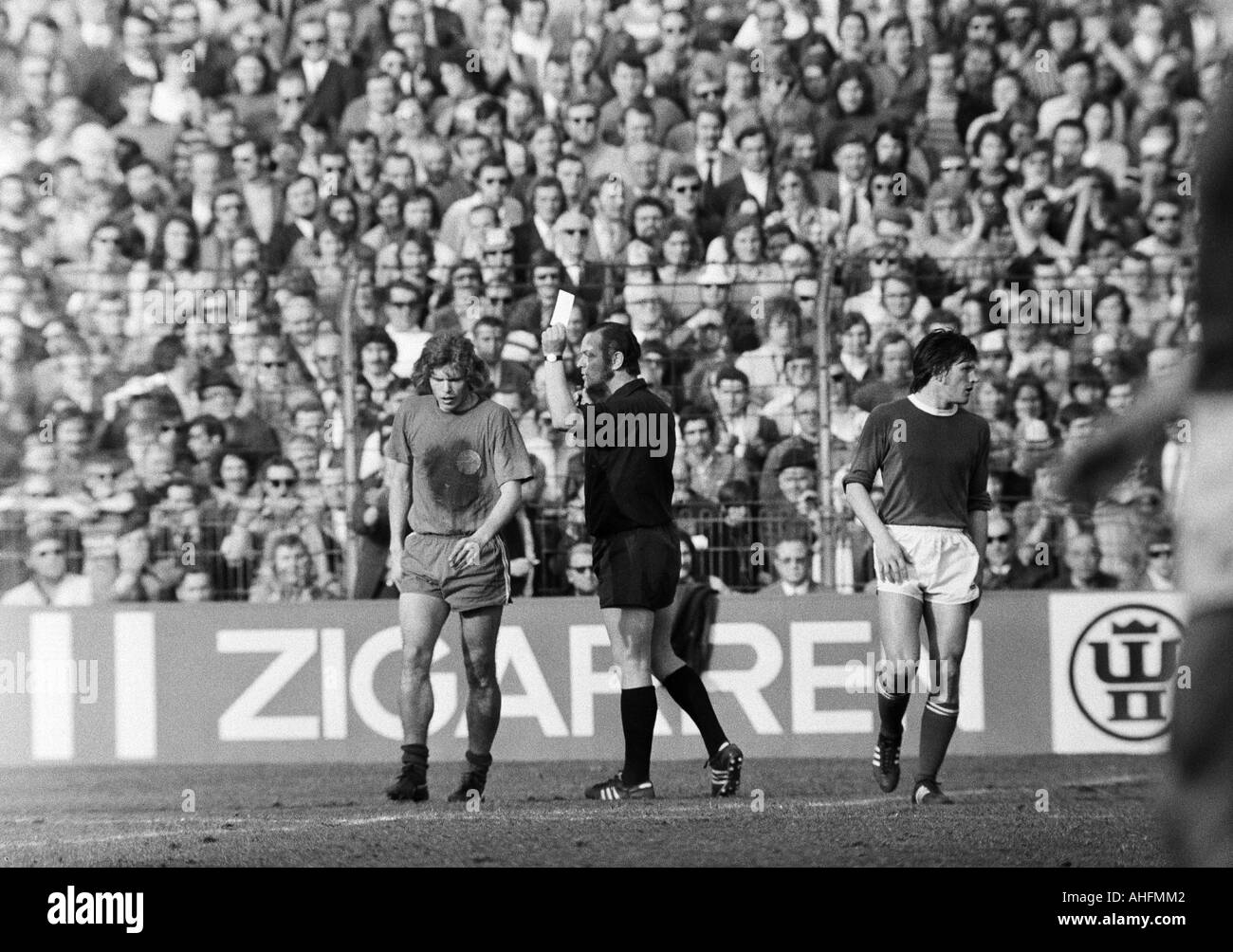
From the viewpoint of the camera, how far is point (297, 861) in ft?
20.9

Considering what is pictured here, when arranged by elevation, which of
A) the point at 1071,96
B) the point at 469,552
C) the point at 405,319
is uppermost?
the point at 1071,96

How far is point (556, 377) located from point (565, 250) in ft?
8.62

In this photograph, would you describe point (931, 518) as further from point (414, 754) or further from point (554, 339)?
point (414, 754)

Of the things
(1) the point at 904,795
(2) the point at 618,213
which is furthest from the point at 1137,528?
(2) the point at 618,213

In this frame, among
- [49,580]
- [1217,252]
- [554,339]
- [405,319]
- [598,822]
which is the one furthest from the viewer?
[405,319]

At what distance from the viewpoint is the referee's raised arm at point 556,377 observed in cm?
724

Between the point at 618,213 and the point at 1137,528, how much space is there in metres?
3.00

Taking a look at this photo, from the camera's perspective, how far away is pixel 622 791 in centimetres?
737

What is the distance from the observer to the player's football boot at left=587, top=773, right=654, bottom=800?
24.1 feet

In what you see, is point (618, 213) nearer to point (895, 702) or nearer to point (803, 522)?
point (803, 522)

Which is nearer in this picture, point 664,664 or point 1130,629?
point 664,664

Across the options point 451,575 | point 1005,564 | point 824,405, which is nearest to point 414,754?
point 451,575

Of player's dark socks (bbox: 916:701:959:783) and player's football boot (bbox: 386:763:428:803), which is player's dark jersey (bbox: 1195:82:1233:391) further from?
player's football boot (bbox: 386:763:428:803)
